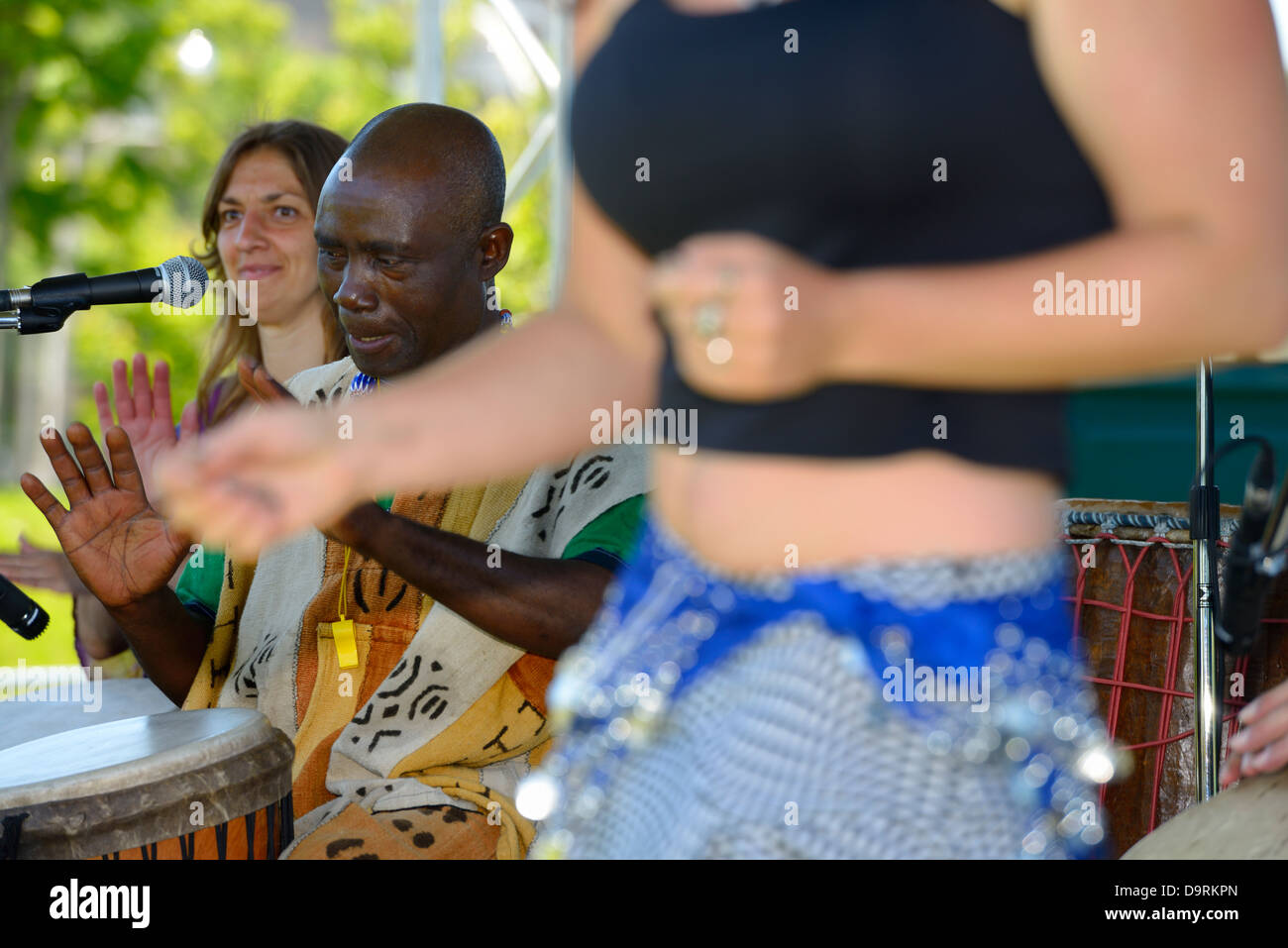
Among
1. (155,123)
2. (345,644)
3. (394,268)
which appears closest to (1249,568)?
(345,644)

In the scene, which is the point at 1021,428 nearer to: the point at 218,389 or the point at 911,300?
the point at 911,300

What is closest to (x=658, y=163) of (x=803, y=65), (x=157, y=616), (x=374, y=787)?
(x=803, y=65)

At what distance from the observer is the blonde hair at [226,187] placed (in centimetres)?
383

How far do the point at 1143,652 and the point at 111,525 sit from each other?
1.81m

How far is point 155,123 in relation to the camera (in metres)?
19.1

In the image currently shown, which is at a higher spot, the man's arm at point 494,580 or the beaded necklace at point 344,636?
the man's arm at point 494,580

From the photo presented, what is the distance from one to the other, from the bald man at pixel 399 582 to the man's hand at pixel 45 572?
1.90 feet

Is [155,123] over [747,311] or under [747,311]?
over

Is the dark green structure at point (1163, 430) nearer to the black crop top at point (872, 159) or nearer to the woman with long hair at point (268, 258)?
the woman with long hair at point (268, 258)
